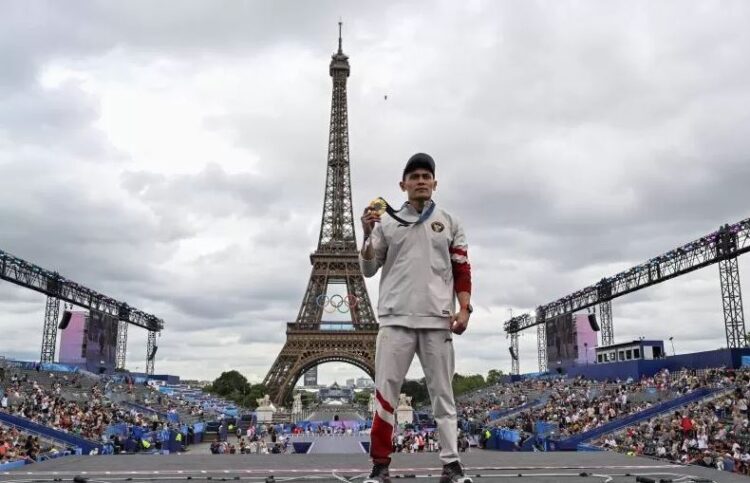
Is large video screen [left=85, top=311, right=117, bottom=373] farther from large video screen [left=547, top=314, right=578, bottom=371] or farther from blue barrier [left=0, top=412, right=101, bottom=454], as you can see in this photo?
large video screen [left=547, top=314, right=578, bottom=371]

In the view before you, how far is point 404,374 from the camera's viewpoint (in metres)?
4.95

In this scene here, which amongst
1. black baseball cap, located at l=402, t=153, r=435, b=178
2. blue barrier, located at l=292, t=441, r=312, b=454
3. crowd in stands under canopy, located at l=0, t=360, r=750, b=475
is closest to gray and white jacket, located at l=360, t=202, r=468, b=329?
black baseball cap, located at l=402, t=153, r=435, b=178

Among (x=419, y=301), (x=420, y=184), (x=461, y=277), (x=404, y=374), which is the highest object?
(x=420, y=184)

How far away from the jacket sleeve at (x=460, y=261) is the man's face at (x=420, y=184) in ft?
1.20

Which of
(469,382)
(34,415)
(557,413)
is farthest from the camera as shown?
(469,382)

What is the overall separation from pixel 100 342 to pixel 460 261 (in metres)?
55.0

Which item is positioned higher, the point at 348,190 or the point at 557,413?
the point at 348,190

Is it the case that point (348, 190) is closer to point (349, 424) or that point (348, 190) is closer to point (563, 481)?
point (349, 424)

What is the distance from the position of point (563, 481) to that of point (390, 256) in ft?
8.44

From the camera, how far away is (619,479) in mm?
5570

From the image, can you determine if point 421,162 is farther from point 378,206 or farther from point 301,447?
point 301,447

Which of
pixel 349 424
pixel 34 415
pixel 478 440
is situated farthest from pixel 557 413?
pixel 34 415

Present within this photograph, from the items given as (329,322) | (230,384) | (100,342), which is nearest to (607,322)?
(329,322)

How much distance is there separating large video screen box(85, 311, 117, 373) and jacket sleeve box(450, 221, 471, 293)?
53.0 m
